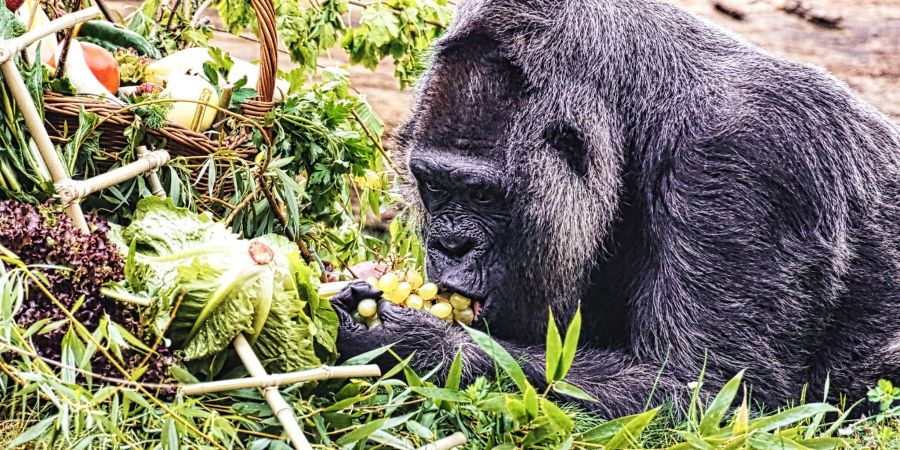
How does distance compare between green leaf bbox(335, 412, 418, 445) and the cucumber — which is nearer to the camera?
green leaf bbox(335, 412, 418, 445)

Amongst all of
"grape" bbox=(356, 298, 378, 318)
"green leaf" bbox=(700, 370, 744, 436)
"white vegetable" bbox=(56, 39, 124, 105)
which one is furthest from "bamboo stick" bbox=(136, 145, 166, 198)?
"green leaf" bbox=(700, 370, 744, 436)

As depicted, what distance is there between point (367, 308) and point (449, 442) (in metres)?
0.56

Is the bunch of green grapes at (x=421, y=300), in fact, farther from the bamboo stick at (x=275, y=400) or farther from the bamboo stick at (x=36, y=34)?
the bamboo stick at (x=36, y=34)

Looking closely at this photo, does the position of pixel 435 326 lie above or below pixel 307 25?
below

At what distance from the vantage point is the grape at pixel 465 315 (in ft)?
10.5

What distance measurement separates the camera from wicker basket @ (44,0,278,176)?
2889 millimetres

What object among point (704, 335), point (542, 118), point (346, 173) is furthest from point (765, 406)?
point (346, 173)

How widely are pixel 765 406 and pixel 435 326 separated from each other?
1021 millimetres

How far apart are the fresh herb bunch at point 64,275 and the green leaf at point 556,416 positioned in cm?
91

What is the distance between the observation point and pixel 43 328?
→ 2354 mm

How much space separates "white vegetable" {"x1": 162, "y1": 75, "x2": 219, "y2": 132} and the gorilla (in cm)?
65

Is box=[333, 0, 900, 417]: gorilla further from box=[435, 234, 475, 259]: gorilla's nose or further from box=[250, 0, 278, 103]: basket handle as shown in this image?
box=[250, 0, 278, 103]: basket handle

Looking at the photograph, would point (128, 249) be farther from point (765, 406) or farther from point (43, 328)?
point (765, 406)

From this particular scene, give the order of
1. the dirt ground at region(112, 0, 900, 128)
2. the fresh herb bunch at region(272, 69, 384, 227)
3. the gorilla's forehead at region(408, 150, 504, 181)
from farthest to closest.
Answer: the dirt ground at region(112, 0, 900, 128)
the fresh herb bunch at region(272, 69, 384, 227)
the gorilla's forehead at region(408, 150, 504, 181)
